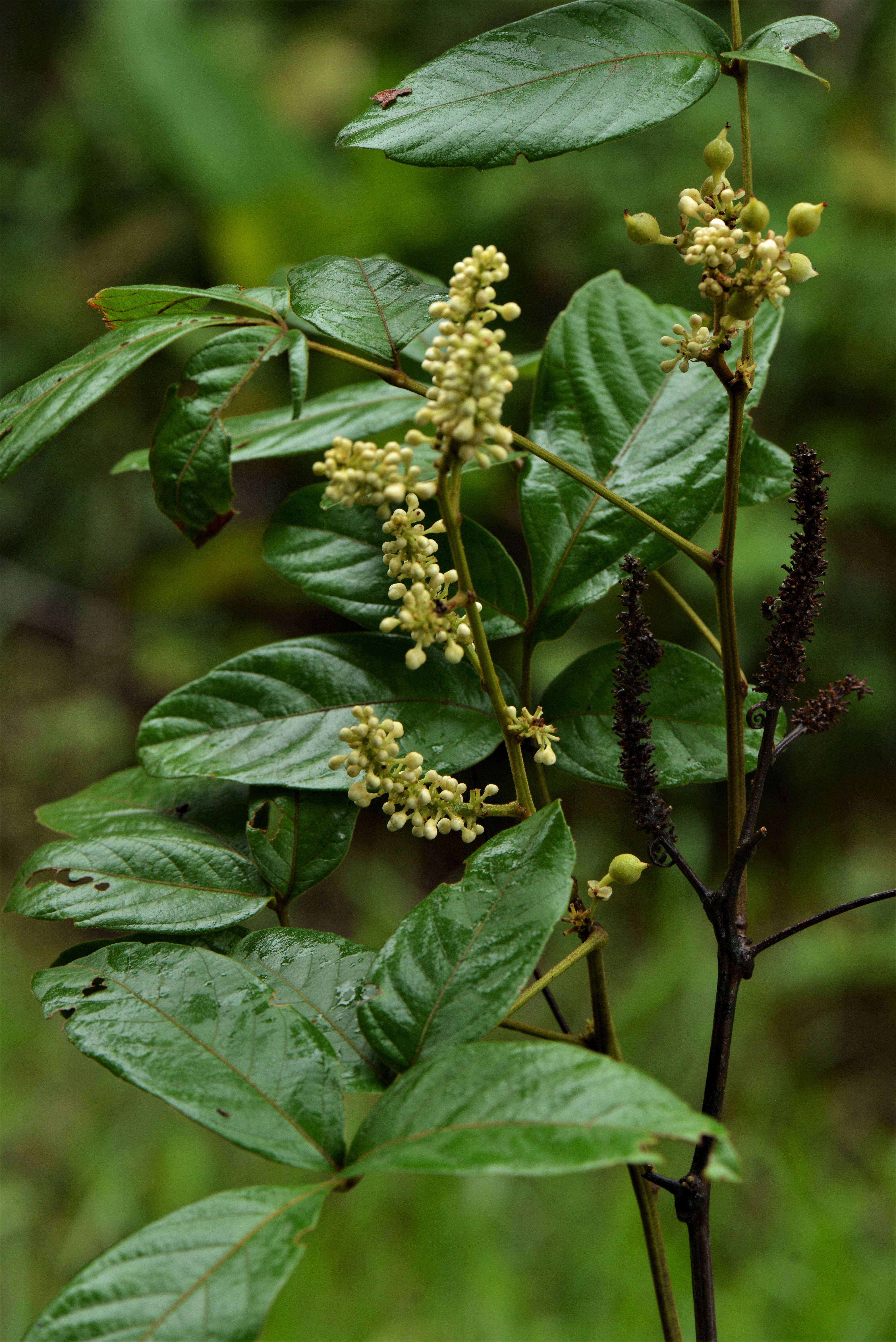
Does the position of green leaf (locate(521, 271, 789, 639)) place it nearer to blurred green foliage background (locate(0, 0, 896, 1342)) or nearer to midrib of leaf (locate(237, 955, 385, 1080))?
midrib of leaf (locate(237, 955, 385, 1080))

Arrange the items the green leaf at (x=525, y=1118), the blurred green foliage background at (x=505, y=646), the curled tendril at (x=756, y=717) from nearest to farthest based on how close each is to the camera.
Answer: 1. the green leaf at (x=525, y=1118)
2. the curled tendril at (x=756, y=717)
3. the blurred green foliage background at (x=505, y=646)

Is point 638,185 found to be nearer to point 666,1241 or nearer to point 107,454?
point 107,454

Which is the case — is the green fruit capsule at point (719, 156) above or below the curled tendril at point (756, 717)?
above

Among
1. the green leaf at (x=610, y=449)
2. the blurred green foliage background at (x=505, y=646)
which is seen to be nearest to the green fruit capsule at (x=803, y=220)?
the green leaf at (x=610, y=449)

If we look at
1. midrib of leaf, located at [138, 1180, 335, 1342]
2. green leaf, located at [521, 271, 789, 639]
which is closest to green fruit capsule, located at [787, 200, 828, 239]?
green leaf, located at [521, 271, 789, 639]

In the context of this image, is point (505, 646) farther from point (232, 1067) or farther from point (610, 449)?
point (232, 1067)

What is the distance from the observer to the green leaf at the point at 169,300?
47 cm

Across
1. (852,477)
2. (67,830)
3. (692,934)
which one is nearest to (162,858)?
(67,830)

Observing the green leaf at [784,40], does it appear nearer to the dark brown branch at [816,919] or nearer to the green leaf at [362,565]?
the green leaf at [362,565]

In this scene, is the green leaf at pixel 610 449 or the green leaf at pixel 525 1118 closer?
the green leaf at pixel 525 1118

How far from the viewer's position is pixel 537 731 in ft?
1.60

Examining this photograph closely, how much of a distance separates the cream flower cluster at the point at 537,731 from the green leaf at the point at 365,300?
184 millimetres

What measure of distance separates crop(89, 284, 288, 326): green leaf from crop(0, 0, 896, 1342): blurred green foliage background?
58.5 inches

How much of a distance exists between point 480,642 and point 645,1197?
0.28m
